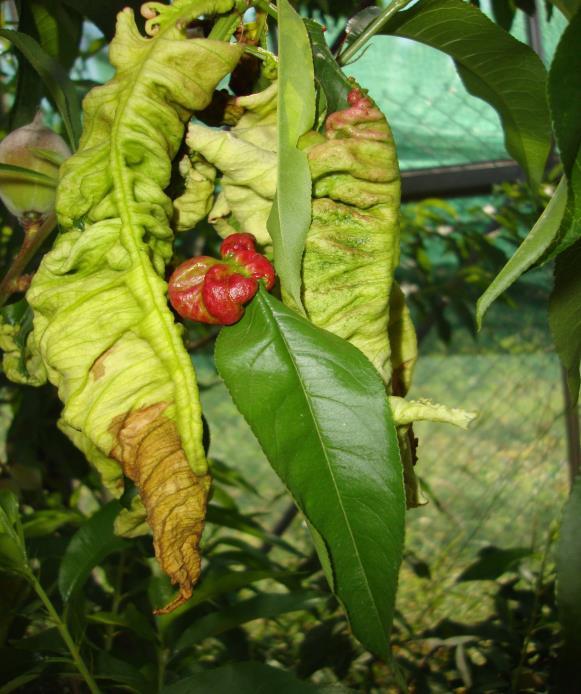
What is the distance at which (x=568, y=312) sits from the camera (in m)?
0.56

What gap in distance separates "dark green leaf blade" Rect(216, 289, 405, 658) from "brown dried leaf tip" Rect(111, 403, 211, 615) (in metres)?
0.05

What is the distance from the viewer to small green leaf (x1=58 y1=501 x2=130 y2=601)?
0.93 metres

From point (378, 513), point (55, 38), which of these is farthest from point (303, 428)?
point (55, 38)

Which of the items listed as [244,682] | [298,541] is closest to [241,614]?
[244,682]

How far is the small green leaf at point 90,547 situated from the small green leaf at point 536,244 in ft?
2.21

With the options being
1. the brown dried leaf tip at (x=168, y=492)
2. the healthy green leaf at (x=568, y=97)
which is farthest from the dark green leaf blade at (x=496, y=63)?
the brown dried leaf tip at (x=168, y=492)

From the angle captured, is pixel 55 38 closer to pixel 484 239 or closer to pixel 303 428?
pixel 303 428

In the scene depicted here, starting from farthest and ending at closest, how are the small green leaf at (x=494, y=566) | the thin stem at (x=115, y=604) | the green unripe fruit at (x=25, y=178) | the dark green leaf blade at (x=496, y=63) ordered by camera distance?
the small green leaf at (x=494, y=566)
the thin stem at (x=115, y=604)
the green unripe fruit at (x=25, y=178)
the dark green leaf blade at (x=496, y=63)

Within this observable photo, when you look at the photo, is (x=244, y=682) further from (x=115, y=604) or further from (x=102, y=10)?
(x=102, y=10)

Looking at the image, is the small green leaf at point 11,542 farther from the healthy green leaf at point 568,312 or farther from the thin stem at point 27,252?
the healthy green leaf at point 568,312

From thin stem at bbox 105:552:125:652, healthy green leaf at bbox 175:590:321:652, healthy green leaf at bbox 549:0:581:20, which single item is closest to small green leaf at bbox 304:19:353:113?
healthy green leaf at bbox 549:0:581:20

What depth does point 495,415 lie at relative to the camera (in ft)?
13.0

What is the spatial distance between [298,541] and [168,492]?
313cm

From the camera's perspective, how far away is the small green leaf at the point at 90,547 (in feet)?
3.06
